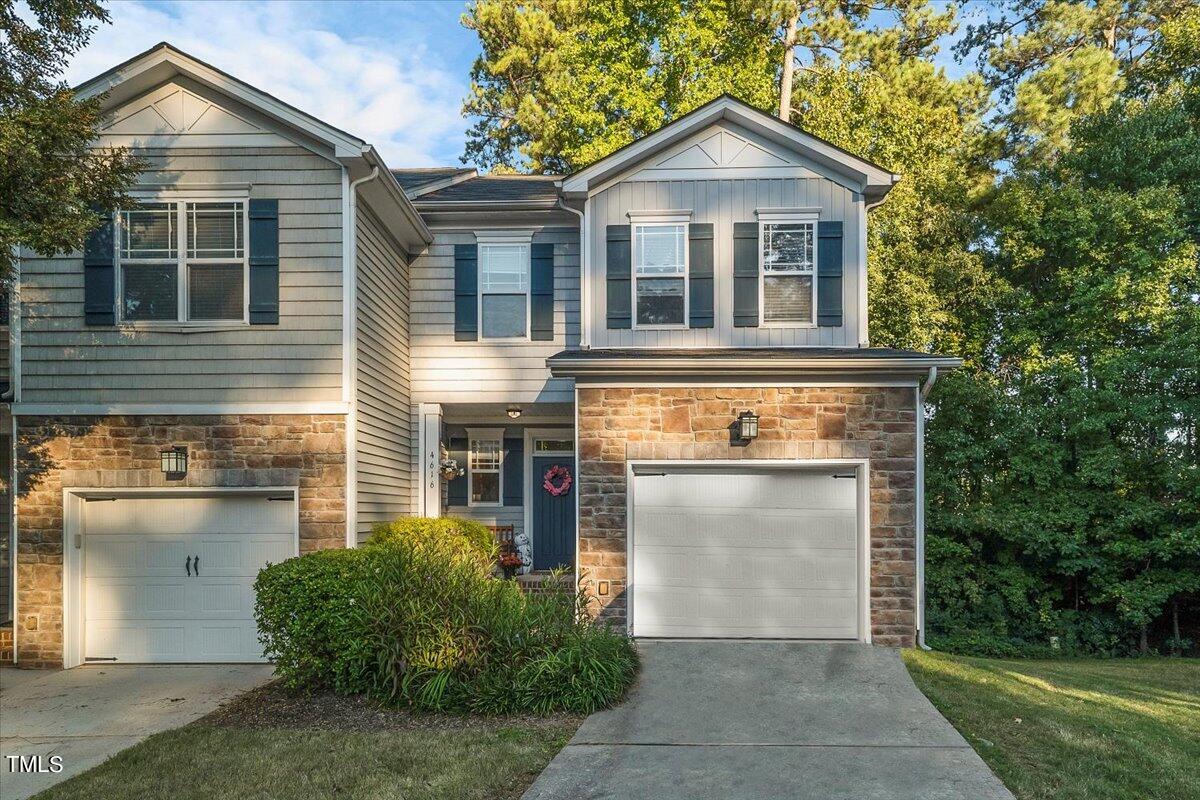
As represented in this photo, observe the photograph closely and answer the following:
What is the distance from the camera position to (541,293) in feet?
37.6

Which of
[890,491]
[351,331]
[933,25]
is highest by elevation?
[933,25]

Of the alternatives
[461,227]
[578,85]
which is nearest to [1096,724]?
[461,227]

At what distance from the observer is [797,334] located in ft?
34.7

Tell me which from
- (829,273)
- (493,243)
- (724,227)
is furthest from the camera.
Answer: (493,243)

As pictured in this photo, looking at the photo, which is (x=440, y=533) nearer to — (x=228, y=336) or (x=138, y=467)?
(x=228, y=336)

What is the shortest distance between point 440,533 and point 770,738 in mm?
4948

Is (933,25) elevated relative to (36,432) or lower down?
elevated

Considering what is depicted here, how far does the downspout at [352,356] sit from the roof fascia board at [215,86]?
40 cm

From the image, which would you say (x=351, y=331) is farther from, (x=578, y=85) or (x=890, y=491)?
(x=578, y=85)

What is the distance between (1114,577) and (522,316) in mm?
9827

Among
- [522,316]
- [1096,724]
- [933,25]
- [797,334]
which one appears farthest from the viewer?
[933,25]

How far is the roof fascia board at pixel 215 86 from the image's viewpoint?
29.7ft

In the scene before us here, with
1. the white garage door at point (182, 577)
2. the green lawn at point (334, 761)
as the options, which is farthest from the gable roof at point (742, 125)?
the green lawn at point (334, 761)

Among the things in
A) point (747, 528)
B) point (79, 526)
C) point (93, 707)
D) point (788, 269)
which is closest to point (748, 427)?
point (747, 528)
